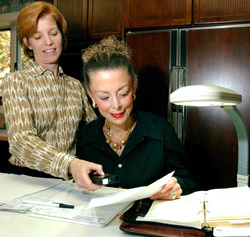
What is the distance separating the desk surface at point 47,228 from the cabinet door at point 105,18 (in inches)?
85.1

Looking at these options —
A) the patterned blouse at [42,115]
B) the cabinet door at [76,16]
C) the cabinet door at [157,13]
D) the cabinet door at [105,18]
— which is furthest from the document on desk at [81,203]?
the cabinet door at [76,16]

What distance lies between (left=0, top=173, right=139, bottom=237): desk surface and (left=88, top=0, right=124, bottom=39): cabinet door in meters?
2.16

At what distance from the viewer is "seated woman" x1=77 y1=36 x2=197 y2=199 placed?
138 centimetres

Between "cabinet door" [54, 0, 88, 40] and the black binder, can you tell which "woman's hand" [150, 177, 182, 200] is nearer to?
the black binder

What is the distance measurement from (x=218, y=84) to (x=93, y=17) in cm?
137

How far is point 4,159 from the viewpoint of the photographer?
10.0ft

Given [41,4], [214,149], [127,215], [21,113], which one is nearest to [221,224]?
[127,215]

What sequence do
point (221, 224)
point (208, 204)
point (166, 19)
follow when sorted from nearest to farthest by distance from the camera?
point (221, 224) → point (208, 204) → point (166, 19)

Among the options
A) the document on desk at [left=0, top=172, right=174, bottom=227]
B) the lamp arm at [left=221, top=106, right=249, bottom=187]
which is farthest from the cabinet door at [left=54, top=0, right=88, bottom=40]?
the lamp arm at [left=221, top=106, right=249, bottom=187]

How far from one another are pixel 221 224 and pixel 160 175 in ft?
2.26

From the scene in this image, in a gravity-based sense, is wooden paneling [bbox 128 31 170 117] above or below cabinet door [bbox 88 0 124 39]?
below

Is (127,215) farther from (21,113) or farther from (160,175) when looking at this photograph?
(21,113)

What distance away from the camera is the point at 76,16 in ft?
9.64

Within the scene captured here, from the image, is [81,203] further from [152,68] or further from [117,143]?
[152,68]
